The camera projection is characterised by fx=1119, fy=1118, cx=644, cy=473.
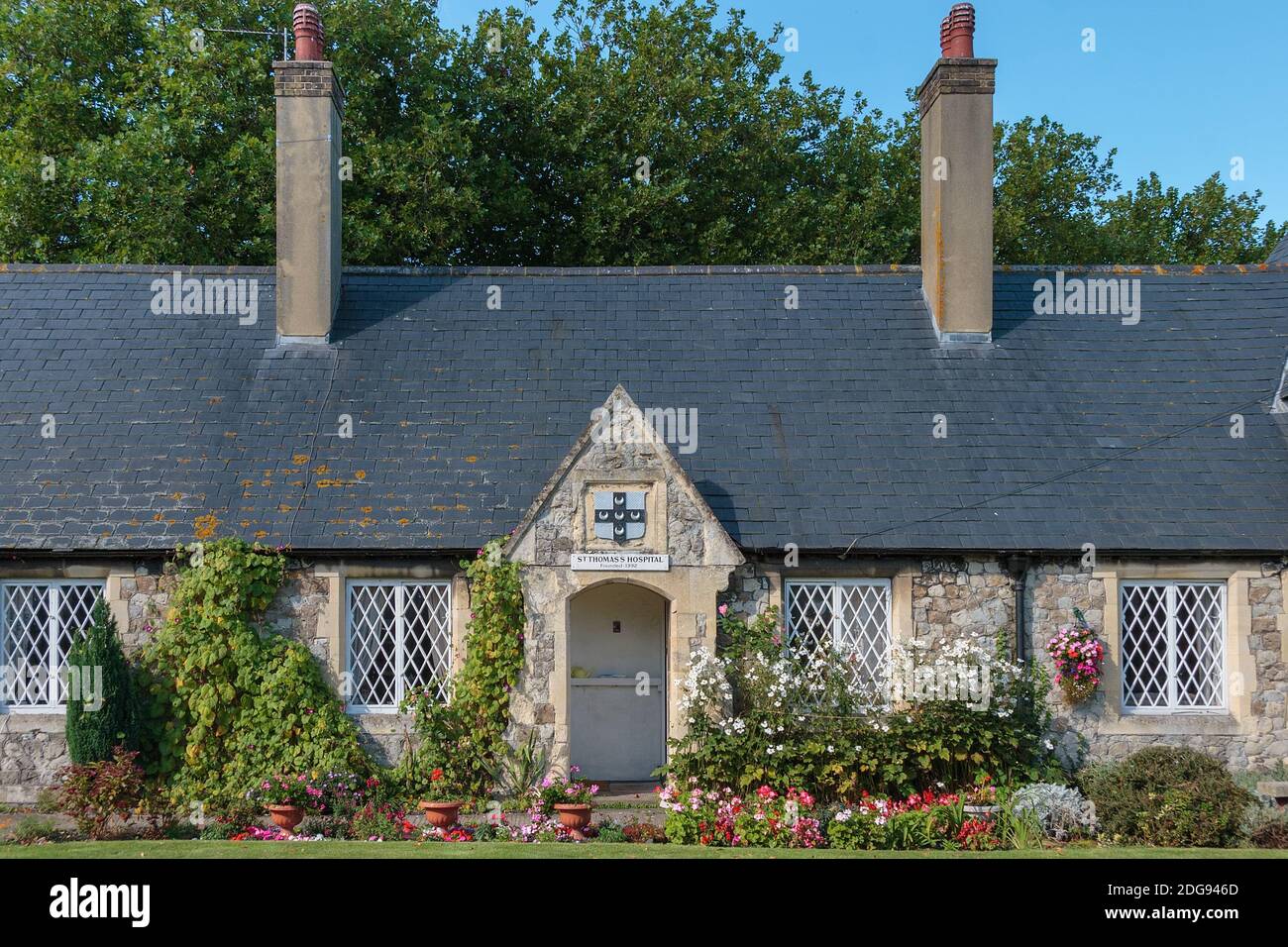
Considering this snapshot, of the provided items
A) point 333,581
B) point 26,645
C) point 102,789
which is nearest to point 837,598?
point 333,581

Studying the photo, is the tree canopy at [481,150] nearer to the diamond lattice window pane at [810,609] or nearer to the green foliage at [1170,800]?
the diamond lattice window pane at [810,609]

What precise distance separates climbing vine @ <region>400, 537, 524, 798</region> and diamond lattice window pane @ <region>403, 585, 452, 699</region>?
493 millimetres

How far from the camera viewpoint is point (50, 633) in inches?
472

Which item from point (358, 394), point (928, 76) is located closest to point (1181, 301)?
point (928, 76)

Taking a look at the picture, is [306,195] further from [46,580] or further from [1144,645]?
[1144,645]

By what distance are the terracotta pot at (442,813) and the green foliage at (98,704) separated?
10.8 ft

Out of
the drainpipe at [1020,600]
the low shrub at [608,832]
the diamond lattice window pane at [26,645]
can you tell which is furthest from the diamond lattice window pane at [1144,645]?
the diamond lattice window pane at [26,645]

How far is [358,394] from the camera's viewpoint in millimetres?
13719

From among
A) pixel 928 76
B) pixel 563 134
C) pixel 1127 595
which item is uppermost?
pixel 563 134

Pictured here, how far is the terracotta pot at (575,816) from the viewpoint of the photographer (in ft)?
34.4

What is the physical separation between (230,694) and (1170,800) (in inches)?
364

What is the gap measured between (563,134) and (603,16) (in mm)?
4263

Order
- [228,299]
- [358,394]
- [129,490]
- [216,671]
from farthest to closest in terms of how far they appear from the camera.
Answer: [228,299] < [358,394] < [129,490] < [216,671]

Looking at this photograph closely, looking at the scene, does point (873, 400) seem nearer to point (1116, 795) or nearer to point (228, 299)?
point (1116, 795)
